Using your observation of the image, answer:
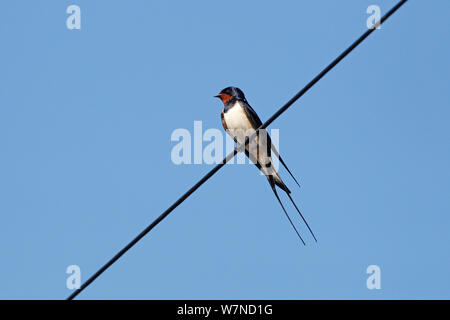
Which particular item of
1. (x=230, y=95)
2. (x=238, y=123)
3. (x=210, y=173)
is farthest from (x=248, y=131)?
(x=210, y=173)

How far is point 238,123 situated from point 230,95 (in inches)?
17.0

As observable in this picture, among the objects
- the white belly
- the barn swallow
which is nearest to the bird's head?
the barn swallow

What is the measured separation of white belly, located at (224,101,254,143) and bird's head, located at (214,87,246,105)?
0.63 ft

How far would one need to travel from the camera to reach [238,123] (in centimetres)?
613

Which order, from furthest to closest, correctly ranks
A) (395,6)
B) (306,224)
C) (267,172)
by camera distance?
(267,172) → (306,224) → (395,6)

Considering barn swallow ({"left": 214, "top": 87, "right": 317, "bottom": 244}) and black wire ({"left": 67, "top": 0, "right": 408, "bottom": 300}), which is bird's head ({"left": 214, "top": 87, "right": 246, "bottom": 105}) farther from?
black wire ({"left": 67, "top": 0, "right": 408, "bottom": 300})

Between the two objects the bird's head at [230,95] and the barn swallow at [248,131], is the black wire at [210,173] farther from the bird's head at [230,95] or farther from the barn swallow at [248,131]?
the bird's head at [230,95]

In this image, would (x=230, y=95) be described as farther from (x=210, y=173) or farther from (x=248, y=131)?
(x=210, y=173)

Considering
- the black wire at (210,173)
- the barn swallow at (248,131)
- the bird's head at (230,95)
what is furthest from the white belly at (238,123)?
the black wire at (210,173)
